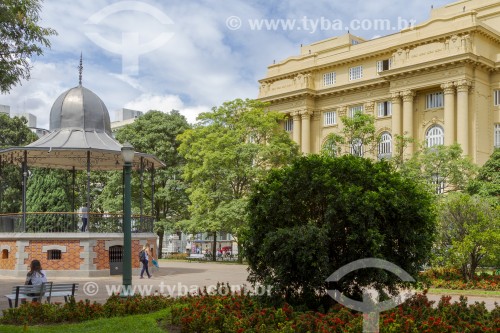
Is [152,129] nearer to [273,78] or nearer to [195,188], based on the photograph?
[195,188]

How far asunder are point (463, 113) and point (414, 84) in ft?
18.7

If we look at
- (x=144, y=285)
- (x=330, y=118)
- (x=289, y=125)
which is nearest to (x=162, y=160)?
(x=289, y=125)

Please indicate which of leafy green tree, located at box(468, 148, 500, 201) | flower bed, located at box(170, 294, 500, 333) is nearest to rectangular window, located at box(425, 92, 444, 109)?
leafy green tree, located at box(468, 148, 500, 201)

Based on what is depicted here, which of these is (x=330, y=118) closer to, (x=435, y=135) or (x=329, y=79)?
(x=329, y=79)

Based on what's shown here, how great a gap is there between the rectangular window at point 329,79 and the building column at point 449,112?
14.0 metres

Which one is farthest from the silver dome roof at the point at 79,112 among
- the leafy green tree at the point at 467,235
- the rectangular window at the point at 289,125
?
the rectangular window at the point at 289,125

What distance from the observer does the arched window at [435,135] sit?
52.8 m

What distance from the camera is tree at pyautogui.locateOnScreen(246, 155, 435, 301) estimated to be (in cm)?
1211

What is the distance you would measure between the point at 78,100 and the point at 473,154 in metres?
32.9

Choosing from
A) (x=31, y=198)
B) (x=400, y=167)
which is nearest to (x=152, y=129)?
(x=31, y=198)

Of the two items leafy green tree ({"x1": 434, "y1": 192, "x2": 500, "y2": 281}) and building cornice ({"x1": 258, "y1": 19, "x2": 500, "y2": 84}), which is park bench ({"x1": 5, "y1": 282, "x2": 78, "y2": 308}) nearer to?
leafy green tree ({"x1": 434, "y1": 192, "x2": 500, "y2": 281})

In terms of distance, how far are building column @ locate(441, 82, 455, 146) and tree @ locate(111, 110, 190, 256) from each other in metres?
21.8

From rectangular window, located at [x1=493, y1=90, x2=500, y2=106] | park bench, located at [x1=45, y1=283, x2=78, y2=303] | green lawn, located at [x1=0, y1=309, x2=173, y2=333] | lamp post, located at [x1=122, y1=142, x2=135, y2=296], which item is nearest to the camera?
green lawn, located at [x1=0, y1=309, x2=173, y2=333]

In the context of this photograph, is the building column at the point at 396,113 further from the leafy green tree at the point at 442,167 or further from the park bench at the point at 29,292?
the park bench at the point at 29,292
